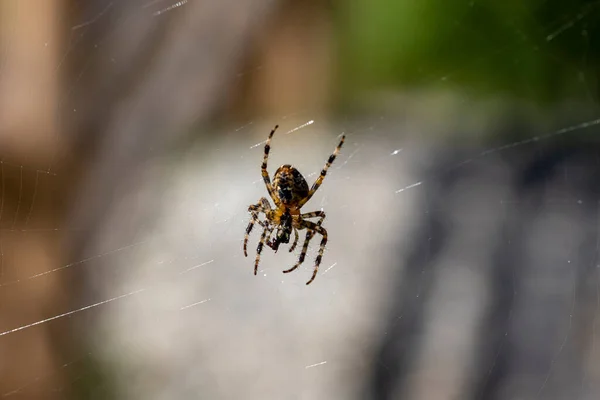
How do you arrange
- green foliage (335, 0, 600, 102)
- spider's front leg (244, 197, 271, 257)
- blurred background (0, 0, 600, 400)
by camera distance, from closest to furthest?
spider's front leg (244, 197, 271, 257)
blurred background (0, 0, 600, 400)
green foliage (335, 0, 600, 102)

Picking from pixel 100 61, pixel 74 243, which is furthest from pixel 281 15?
pixel 74 243

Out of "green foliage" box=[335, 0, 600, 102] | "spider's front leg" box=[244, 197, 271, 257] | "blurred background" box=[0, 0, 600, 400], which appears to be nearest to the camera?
"spider's front leg" box=[244, 197, 271, 257]

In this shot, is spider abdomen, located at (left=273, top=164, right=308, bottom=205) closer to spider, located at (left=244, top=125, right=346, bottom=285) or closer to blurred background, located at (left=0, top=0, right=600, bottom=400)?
spider, located at (left=244, top=125, right=346, bottom=285)

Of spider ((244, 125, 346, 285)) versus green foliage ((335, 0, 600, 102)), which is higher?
green foliage ((335, 0, 600, 102))

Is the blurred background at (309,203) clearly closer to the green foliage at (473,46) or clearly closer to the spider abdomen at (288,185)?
the green foliage at (473,46)

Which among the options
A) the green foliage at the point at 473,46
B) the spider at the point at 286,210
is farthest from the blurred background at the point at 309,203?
the spider at the point at 286,210

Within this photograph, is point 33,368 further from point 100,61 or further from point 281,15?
point 281,15

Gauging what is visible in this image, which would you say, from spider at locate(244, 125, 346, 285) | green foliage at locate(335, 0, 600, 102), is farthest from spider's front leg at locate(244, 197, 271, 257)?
green foliage at locate(335, 0, 600, 102)

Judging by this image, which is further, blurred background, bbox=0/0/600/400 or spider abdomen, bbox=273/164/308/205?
blurred background, bbox=0/0/600/400
